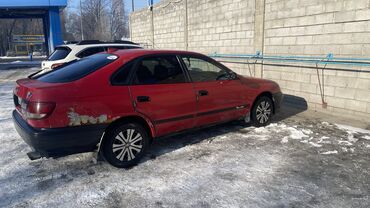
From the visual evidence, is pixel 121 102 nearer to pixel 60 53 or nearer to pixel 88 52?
pixel 88 52

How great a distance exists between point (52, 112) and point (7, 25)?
232 feet

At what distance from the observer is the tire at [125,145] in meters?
4.01

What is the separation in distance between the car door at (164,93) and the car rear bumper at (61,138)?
2.28ft

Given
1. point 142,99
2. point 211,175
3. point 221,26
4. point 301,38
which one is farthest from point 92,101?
point 221,26

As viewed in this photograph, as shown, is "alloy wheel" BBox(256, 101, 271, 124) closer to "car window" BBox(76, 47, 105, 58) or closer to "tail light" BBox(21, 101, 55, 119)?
"tail light" BBox(21, 101, 55, 119)

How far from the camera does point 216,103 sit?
5.09 m

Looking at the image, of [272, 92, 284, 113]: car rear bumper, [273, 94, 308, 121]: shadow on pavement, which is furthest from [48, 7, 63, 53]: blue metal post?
[272, 92, 284, 113]: car rear bumper

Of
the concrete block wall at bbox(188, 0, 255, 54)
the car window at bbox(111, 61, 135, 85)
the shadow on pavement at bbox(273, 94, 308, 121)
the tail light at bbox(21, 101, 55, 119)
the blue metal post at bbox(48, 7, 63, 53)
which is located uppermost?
the blue metal post at bbox(48, 7, 63, 53)

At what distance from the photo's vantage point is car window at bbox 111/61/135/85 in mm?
4032

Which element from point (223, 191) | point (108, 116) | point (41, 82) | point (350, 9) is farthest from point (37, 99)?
point (350, 9)

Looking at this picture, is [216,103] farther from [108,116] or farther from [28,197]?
[28,197]

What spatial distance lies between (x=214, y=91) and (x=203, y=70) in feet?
1.30

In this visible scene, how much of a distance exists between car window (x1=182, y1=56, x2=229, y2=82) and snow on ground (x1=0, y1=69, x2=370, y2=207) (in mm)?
1082

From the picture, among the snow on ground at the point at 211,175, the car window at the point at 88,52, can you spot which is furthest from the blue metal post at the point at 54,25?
the snow on ground at the point at 211,175
